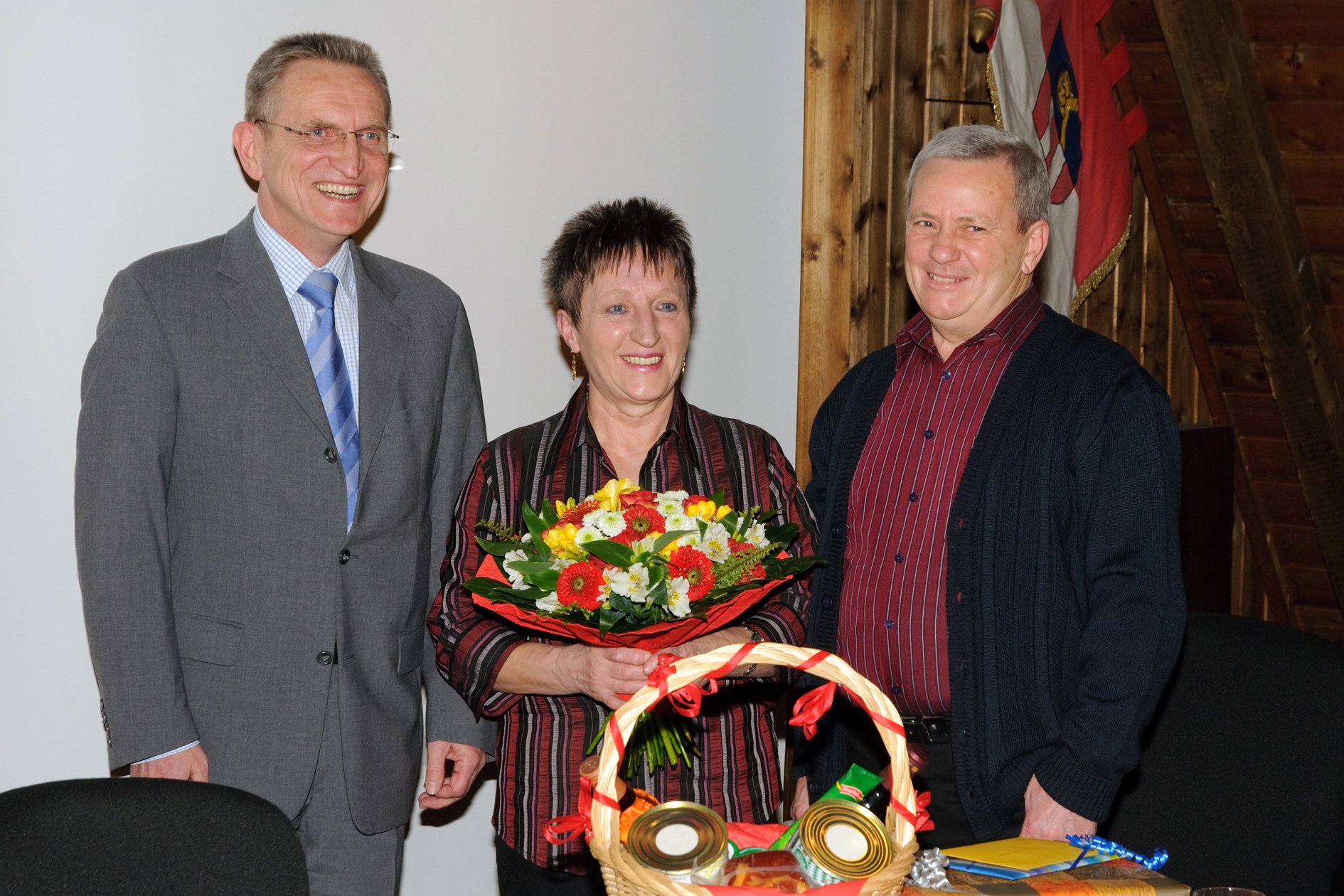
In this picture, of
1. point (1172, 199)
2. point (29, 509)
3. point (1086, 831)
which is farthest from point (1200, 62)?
point (29, 509)

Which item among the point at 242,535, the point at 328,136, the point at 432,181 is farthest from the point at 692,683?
the point at 432,181

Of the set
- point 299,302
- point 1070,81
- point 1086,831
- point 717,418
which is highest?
point 1070,81

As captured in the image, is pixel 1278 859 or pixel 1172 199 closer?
pixel 1278 859

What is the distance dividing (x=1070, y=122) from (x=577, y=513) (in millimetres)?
3030

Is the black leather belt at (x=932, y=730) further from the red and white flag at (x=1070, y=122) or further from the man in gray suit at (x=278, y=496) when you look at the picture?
the red and white flag at (x=1070, y=122)

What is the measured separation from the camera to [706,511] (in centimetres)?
193

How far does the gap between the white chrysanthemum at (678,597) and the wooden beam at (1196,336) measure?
11.4 feet

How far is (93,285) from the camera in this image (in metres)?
2.51

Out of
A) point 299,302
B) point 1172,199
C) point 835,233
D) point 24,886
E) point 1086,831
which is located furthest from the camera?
point 1172,199

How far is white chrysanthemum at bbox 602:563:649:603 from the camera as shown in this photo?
177 cm

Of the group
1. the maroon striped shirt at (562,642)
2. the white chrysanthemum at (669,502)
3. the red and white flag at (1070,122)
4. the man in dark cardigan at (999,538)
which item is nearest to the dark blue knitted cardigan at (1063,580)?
the man in dark cardigan at (999,538)

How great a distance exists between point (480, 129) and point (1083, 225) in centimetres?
235

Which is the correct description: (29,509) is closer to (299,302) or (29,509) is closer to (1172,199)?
(299,302)

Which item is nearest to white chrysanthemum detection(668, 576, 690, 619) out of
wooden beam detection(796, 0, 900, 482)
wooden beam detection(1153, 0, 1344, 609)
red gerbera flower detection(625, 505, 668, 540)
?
red gerbera flower detection(625, 505, 668, 540)
